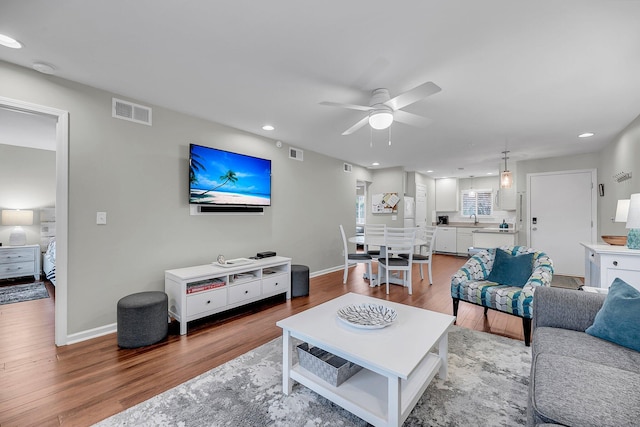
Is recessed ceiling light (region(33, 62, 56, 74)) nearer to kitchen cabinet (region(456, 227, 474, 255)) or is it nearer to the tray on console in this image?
A: the tray on console

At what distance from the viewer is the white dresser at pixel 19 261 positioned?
4.40m

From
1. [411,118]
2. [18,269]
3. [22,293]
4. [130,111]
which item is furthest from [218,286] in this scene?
[18,269]

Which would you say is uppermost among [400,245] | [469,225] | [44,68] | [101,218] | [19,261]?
[44,68]

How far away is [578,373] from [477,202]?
300 inches

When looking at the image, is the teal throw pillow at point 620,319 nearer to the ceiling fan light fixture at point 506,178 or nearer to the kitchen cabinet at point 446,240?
the ceiling fan light fixture at point 506,178

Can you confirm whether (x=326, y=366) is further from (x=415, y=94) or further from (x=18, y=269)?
(x=18, y=269)

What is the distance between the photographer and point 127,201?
273 cm

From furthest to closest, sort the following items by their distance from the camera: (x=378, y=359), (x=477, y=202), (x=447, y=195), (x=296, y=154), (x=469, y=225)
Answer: (x=447, y=195) → (x=477, y=202) → (x=469, y=225) → (x=296, y=154) → (x=378, y=359)

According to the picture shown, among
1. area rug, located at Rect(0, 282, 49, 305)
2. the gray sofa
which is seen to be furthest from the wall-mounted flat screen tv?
the gray sofa

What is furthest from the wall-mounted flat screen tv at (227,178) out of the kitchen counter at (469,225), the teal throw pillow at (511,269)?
the kitchen counter at (469,225)

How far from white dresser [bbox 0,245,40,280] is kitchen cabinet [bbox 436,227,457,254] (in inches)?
353

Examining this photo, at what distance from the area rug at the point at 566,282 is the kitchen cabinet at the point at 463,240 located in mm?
2303

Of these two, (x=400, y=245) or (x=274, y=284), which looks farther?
(x=400, y=245)

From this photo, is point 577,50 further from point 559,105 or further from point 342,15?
point 342,15
